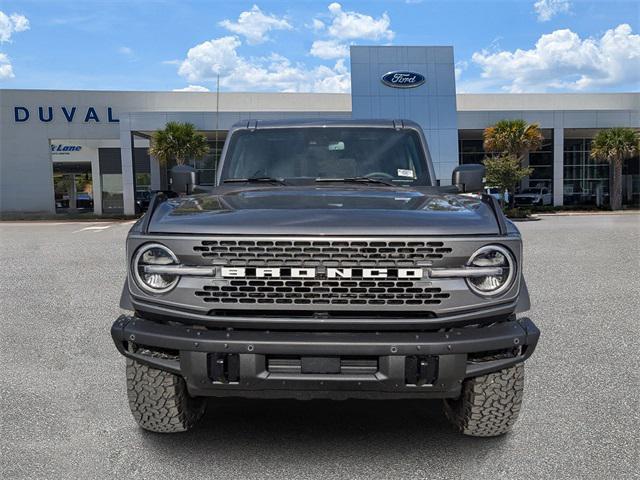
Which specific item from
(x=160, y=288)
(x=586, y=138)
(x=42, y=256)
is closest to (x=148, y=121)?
(x=42, y=256)

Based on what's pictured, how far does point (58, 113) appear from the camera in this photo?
122 ft

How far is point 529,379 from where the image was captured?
183 inches

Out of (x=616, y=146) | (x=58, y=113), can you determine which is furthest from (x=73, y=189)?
(x=616, y=146)

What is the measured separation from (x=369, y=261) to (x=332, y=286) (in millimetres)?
213

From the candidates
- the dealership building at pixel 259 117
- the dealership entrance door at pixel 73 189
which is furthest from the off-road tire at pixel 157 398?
the dealership entrance door at pixel 73 189

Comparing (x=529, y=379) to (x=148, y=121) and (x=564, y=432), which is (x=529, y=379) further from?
(x=148, y=121)

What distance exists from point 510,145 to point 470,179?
99.4 feet

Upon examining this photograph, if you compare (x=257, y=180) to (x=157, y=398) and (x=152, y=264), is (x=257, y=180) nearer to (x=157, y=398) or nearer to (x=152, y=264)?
(x=152, y=264)

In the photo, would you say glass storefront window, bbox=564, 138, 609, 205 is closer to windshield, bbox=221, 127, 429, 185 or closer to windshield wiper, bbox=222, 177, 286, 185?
windshield, bbox=221, 127, 429, 185

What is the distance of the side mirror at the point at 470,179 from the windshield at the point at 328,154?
0.85 feet

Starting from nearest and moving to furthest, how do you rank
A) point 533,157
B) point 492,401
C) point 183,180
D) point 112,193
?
1. point 492,401
2. point 183,180
3. point 533,157
4. point 112,193

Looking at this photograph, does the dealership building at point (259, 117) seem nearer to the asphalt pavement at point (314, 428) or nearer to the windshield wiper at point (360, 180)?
the asphalt pavement at point (314, 428)

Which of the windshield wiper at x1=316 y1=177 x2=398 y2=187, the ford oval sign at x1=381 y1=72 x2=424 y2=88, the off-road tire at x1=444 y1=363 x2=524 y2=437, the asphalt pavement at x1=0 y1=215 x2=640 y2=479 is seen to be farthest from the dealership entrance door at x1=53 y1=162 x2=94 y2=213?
the off-road tire at x1=444 y1=363 x2=524 y2=437

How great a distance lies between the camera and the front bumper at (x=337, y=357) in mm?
2791
